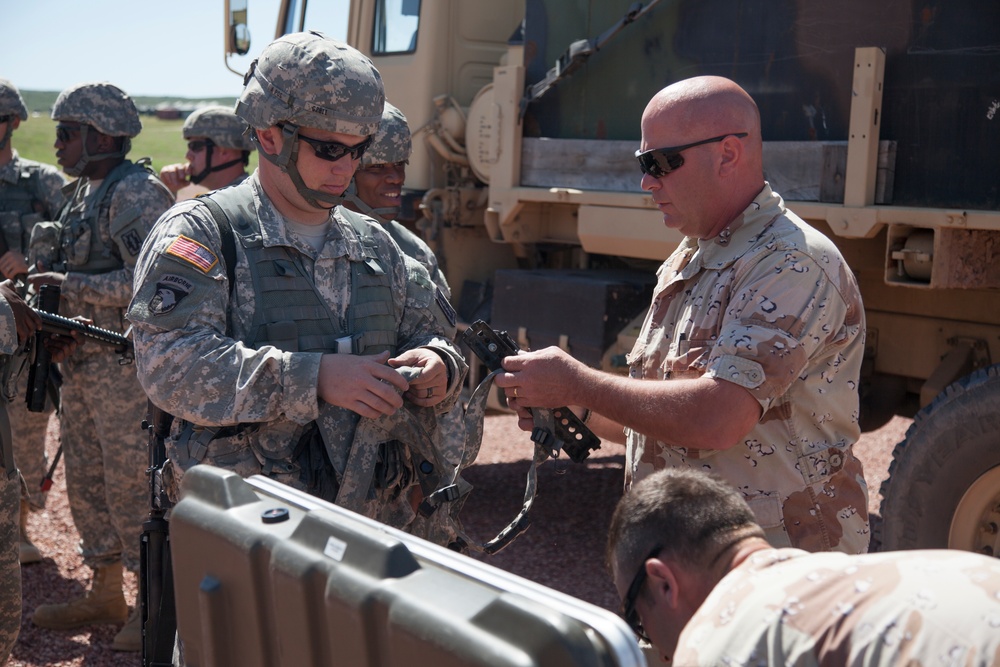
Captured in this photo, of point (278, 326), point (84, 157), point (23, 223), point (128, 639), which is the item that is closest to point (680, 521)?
point (278, 326)

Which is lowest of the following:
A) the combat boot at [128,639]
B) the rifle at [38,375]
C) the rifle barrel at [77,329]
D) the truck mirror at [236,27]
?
the combat boot at [128,639]

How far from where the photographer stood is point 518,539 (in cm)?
566

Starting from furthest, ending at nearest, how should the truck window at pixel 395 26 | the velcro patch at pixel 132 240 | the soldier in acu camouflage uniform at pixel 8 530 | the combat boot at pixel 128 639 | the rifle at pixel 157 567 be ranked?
the truck window at pixel 395 26 → the velcro patch at pixel 132 240 → the combat boot at pixel 128 639 → the soldier in acu camouflage uniform at pixel 8 530 → the rifle at pixel 157 567

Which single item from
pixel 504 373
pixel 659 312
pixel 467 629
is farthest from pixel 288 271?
pixel 467 629

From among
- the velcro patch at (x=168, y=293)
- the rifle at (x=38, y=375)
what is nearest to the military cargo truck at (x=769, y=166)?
the rifle at (x=38, y=375)

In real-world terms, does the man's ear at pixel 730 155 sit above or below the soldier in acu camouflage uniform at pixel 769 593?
above

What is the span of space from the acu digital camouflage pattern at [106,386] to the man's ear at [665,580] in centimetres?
330

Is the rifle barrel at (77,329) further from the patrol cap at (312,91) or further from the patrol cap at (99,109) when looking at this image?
the patrol cap at (312,91)

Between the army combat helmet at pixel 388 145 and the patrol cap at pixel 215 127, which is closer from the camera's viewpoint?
the army combat helmet at pixel 388 145

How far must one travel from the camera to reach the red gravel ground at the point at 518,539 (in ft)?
14.3

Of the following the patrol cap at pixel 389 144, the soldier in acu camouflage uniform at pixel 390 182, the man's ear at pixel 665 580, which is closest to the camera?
the man's ear at pixel 665 580

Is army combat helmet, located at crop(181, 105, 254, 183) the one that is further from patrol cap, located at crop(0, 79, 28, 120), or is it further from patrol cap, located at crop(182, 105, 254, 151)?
patrol cap, located at crop(0, 79, 28, 120)

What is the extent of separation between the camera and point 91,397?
4496 millimetres

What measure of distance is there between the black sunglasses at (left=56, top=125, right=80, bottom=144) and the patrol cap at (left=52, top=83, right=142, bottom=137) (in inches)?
2.0
